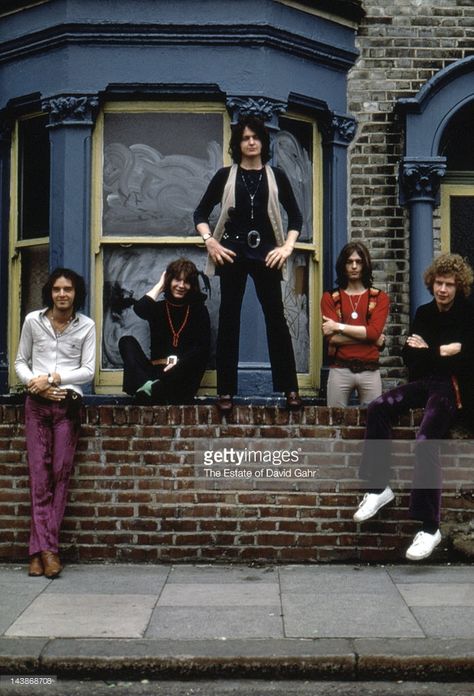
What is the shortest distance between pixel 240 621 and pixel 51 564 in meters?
1.72

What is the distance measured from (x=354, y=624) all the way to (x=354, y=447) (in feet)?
6.63

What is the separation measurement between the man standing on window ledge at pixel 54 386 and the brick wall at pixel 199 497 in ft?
1.02

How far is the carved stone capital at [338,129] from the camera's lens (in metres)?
8.92

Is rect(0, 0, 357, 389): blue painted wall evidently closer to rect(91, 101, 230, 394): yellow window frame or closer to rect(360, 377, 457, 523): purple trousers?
rect(91, 101, 230, 394): yellow window frame

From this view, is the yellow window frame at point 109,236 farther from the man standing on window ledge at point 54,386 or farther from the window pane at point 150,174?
the man standing on window ledge at point 54,386

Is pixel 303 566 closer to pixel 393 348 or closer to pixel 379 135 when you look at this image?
pixel 393 348

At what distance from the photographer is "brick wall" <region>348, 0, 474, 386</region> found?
9.04 meters

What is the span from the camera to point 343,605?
587cm

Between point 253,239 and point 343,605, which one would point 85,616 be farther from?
point 253,239

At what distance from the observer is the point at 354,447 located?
7.29 metres

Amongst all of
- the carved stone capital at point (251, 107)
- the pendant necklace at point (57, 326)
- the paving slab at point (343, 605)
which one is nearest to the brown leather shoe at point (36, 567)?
the pendant necklace at point (57, 326)

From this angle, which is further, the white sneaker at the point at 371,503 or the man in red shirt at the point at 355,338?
the man in red shirt at the point at 355,338

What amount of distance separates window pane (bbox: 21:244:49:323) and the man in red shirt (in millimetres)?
2671

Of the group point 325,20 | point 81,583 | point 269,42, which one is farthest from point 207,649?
point 325,20
